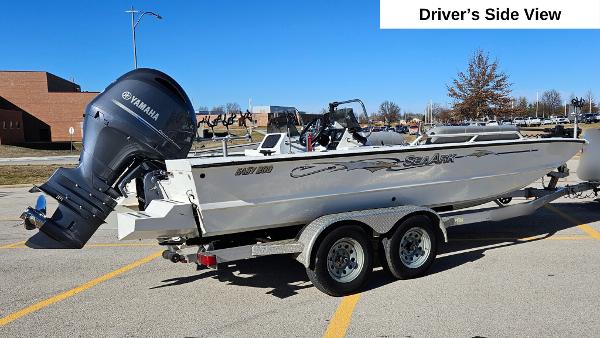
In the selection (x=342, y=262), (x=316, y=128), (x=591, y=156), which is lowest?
(x=342, y=262)

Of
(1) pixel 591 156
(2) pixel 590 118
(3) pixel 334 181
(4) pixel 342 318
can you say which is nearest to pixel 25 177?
(3) pixel 334 181

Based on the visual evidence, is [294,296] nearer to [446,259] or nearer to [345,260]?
[345,260]

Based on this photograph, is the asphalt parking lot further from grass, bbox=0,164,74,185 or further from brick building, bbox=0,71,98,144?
brick building, bbox=0,71,98,144

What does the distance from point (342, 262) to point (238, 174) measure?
1.45 meters

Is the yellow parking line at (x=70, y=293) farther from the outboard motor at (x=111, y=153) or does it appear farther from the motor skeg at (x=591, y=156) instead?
the motor skeg at (x=591, y=156)

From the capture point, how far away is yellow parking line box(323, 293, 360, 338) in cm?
409

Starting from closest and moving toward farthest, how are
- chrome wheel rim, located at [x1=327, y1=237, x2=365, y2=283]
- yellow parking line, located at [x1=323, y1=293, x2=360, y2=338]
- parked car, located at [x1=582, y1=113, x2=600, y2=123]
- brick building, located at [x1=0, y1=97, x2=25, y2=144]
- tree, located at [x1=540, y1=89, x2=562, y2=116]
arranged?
yellow parking line, located at [x1=323, y1=293, x2=360, y2=338], chrome wheel rim, located at [x1=327, y1=237, x2=365, y2=283], brick building, located at [x1=0, y1=97, x2=25, y2=144], parked car, located at [x1=582, y1=113, x2=600, y2=123], tree, located at [x1=540, y1=89, x2=562, y2=116]

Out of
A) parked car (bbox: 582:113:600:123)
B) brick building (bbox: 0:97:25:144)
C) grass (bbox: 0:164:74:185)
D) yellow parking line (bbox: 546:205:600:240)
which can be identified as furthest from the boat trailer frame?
parked car (bbox: 582:113:600:123)

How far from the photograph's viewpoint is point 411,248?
552 centimetres

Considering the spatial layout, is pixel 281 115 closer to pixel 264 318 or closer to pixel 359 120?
pixel 359 120

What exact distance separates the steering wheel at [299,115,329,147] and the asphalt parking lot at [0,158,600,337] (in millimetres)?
1712

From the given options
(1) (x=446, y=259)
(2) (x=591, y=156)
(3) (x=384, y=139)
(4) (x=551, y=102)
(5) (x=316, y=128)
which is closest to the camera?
(1) (x=446, y=259)

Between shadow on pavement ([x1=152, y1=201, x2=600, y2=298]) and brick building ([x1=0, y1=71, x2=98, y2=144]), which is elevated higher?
brick building ([x1=0, y1=71, x2=98, y2=144])

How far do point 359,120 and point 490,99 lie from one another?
84.9 feet
